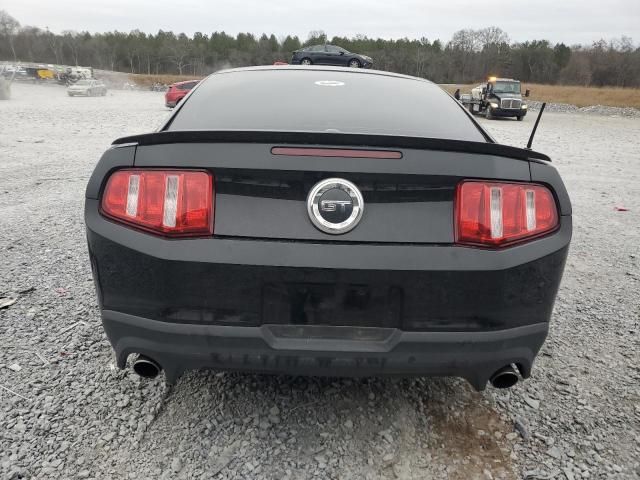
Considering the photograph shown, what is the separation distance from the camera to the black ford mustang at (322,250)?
5.49 feet

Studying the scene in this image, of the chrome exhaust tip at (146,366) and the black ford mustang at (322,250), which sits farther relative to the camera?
the chrome exhaust tip at (146,366)

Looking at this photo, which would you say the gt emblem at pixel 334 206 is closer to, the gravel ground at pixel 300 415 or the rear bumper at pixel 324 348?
the rear bumper at pixel 324 348

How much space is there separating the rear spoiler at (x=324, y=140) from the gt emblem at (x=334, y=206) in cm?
16

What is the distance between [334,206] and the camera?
5.48 ft

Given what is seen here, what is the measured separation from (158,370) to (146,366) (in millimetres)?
59

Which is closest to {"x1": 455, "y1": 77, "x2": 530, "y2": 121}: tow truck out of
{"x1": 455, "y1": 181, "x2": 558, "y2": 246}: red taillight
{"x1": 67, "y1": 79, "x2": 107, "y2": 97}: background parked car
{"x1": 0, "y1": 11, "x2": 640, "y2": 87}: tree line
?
{"x1": 455, "y1": 181, "x2": 558, "y2": 246}: red taillight

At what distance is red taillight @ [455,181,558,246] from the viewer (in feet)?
5.64

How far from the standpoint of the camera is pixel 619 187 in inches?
340

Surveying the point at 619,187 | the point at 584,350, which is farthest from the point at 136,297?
the point at 619,187

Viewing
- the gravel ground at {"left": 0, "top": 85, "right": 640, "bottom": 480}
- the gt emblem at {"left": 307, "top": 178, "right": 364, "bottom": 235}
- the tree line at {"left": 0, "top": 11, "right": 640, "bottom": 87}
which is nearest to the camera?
the gt emblem at {"left": 307, "top": 178, "right": 364, "bottom": 235}

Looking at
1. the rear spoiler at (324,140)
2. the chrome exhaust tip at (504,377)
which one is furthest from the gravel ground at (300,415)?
the rear spoiler at (324,140)

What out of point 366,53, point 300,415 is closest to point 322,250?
point 300,415

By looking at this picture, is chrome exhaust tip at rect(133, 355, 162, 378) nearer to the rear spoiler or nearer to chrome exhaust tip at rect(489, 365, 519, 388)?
the rear spoiler

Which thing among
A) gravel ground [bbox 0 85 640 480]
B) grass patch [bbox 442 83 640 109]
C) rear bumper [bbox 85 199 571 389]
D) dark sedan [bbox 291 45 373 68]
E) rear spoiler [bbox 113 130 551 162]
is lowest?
gravel ground [bbox 0 85 640 480]
